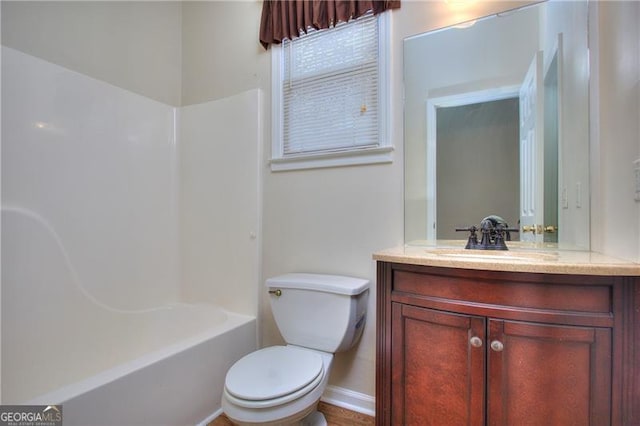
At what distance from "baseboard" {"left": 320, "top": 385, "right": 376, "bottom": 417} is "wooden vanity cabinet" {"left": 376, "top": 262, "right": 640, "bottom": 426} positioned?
0.48 m

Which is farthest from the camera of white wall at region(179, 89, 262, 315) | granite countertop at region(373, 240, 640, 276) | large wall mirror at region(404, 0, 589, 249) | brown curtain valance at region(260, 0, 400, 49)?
white wall at region(179, 89, 262, 315)

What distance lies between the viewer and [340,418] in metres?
1.52

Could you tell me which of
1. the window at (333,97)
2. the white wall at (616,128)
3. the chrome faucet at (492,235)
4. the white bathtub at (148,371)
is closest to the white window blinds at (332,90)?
the window at (333,97)

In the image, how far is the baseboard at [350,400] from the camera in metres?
1.55

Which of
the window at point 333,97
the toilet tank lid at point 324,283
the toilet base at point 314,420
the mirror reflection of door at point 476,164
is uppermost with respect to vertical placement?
the window at point 333,97

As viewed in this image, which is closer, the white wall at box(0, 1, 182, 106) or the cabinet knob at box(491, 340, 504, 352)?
the cabinet knob at box(491, 340, 504, 352)

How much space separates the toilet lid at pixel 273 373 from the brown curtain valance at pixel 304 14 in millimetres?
1718

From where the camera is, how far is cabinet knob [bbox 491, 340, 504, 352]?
920 millimetres

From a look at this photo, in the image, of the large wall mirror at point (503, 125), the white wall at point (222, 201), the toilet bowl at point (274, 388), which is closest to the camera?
the toilet bowl at point (274, 388)

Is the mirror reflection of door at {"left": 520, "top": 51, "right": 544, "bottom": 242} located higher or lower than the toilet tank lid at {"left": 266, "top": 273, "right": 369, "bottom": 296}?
higher

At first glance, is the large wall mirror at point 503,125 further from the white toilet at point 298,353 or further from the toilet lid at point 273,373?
the toilet lid at point 273,373

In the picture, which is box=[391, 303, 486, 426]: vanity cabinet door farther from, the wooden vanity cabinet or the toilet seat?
the toilet seat

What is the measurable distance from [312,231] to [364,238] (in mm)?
321

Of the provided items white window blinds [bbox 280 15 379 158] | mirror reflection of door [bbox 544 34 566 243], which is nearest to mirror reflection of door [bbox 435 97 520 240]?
mirror reflection of door [bbox 544 34 566 243]
